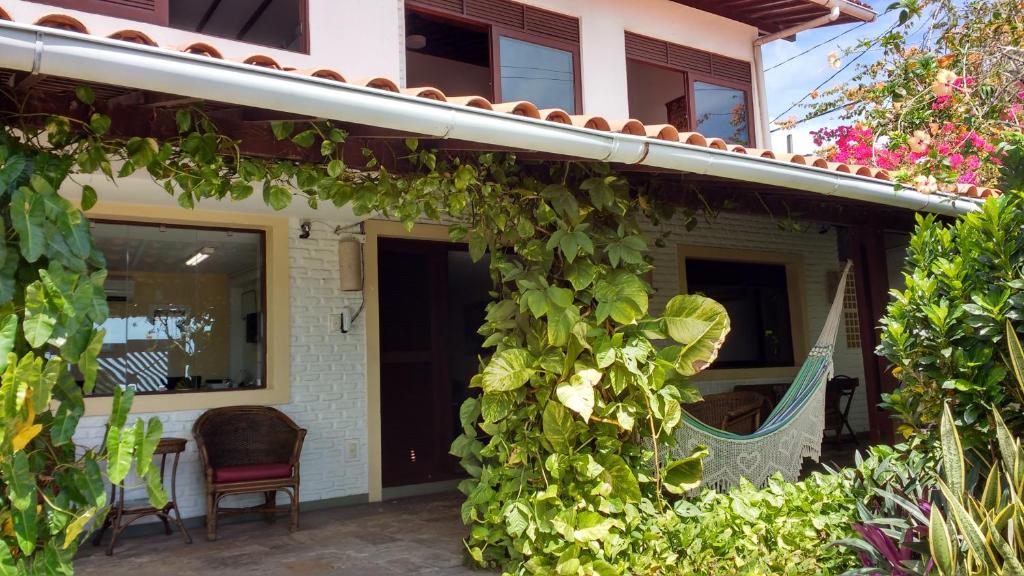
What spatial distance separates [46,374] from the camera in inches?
91.0

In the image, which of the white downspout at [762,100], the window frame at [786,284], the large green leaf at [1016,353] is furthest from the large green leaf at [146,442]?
the white downspout at [762,100]

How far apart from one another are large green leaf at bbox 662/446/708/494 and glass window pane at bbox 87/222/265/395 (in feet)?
10.7

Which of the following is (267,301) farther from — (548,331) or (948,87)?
(948,87)

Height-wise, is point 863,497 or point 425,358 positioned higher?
point 425,358

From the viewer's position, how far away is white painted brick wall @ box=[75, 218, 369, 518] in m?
5.88

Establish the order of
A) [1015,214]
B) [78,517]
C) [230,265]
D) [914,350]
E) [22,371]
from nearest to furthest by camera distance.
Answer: [22,371]
[78,517]
[1015,214]
[914,350]
[230,265]

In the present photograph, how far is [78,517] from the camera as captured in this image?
238 centimetres

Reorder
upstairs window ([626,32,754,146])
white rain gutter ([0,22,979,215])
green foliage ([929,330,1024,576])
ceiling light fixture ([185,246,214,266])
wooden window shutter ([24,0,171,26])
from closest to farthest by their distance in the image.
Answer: white rain gutter ([0,22,979,215]) → green foliage ([929,330,1024,576]) → wooden window shutter ([24,0,171,26]) → ceiling light fixture ([185,246,214,266]) → upstairs window ([626,32,754,146])

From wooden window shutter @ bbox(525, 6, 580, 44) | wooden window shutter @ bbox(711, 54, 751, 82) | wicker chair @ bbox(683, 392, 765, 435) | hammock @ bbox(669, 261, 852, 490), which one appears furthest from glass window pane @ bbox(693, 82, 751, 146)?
hammock @ bbox(669, 261, 852, 490)

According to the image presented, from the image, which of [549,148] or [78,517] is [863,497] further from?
[78,517]

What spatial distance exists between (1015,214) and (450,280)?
188 inches

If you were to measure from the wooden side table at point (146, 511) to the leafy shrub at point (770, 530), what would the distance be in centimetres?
317

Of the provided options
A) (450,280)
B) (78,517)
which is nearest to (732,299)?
(450,280)

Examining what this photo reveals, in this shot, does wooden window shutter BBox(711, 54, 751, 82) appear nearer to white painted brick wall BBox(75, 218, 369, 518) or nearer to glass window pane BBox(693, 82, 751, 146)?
glass window pane BBox(693, 82, 751, 146)
